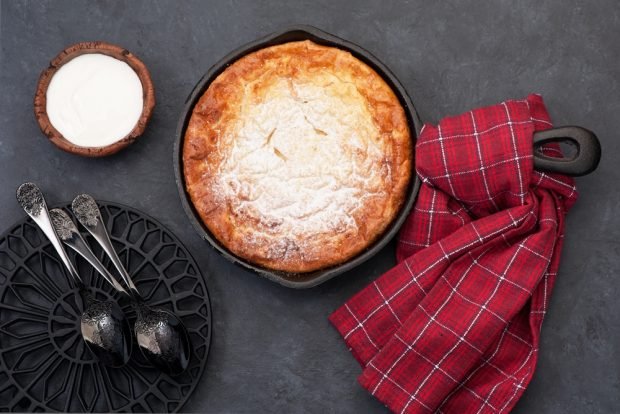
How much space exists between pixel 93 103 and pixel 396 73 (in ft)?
3.91

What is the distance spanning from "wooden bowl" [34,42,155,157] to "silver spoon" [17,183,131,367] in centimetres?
24

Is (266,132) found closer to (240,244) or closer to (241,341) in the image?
(240,244)

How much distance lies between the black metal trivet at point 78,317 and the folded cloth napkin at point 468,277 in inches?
23.9

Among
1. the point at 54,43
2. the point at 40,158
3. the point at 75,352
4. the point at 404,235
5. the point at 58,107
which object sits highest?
the point at 54,43

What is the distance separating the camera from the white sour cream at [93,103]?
2832 millimetres

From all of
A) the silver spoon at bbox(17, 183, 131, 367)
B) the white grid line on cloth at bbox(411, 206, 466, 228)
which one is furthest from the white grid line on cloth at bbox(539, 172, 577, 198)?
the silver spoon at bbox(17, 183, 131, 367)

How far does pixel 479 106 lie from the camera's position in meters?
2.97

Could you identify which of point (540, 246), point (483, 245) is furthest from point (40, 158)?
point (540, 246)

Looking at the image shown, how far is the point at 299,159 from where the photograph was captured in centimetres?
270

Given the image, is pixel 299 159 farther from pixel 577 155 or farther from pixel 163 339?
A: pixel 577 155

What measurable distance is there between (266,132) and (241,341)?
841mm

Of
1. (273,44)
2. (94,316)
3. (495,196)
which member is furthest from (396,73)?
(94,316)

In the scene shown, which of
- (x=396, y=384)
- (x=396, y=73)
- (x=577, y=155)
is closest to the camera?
(x=577, y=155)

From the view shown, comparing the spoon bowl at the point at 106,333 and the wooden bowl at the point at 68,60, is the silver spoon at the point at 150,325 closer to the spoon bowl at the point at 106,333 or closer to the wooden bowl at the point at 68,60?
the spoon bowl at the point at 106,333
